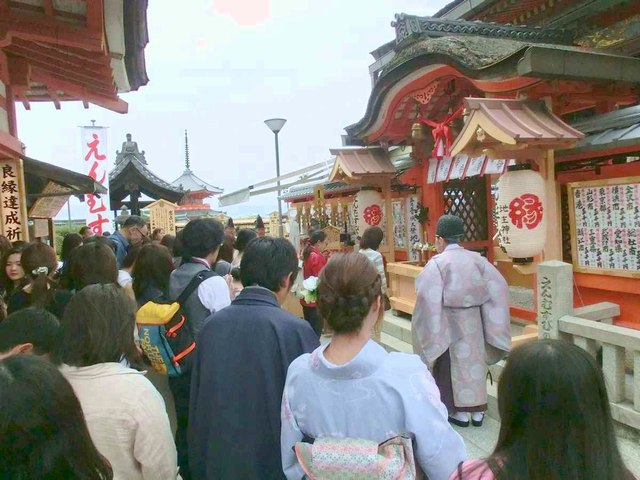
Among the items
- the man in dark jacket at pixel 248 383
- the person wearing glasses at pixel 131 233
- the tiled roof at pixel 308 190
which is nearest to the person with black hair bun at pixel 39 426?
the man in dark jacket at pixel 248 383

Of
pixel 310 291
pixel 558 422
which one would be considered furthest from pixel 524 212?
pixel 558 422

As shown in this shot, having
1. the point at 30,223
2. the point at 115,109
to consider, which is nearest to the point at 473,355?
the point at 115,109

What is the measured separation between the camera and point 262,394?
2.18 metres

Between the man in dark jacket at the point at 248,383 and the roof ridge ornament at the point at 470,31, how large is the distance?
666 cm

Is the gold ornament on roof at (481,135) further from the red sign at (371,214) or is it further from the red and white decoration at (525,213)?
the red sign at (371,214)

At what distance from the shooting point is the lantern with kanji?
5.43 metres

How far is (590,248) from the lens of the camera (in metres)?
5.64

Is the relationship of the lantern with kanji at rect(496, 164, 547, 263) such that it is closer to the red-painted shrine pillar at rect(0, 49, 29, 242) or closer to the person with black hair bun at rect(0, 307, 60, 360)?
the person with black hair bun at rect(0, 307, 60, 360)

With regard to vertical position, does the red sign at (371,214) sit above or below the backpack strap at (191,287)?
above

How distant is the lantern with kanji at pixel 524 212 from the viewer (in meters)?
5.43

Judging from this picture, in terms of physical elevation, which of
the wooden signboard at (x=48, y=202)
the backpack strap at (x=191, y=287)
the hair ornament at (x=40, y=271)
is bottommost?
A: the backpack strap at (x=191, y=287)

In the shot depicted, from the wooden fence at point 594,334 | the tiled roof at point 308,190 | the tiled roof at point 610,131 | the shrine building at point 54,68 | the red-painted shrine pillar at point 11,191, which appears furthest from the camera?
the tiled roof at point 308,190

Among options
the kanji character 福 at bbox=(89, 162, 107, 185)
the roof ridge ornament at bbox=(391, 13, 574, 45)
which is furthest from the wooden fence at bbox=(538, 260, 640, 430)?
the kanji character 福 at bbox=(89, 162, 107, 185)

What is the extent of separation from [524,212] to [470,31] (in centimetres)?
386
